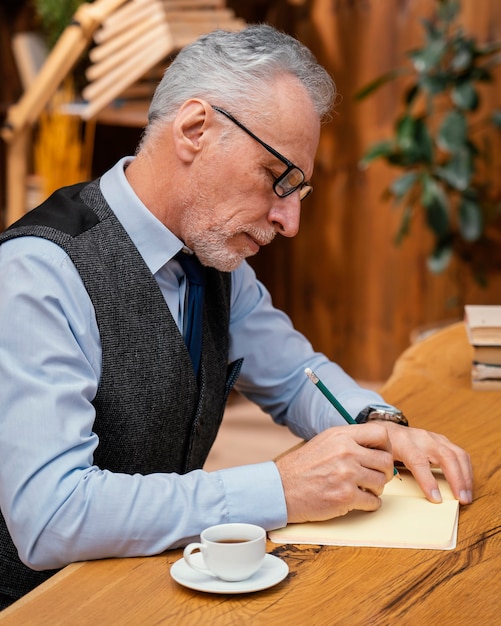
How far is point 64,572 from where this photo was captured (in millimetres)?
1108

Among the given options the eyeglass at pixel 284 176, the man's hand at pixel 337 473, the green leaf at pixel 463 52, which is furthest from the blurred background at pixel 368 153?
the man's hand at pixel 337 473

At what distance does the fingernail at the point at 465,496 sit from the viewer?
4.40 feet

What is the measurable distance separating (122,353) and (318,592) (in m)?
0.47

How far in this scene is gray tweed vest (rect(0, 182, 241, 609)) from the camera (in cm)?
135

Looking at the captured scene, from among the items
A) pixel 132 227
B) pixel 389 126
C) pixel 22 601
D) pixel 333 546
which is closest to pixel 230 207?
pixel 132 227

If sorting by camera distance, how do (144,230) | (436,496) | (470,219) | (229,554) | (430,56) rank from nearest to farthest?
(229,554)
(436,496)
(144,230)
(430,56)
(470,219)

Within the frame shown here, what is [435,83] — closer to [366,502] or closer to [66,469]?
[366,502]

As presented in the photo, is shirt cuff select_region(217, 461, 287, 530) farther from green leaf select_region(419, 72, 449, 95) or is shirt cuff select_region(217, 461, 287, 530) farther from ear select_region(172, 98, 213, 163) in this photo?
green leaf select_region(419, 72, 449, 95)

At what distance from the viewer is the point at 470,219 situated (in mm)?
3672

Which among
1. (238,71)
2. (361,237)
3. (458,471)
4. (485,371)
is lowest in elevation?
(361,237)

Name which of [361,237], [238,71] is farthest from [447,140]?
[238,71]

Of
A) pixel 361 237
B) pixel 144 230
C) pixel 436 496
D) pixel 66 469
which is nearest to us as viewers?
pixel 66 469

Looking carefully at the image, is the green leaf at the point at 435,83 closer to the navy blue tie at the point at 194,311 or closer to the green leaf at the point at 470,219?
the green leaf at the point at 470,219

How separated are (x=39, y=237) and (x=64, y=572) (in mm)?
477
